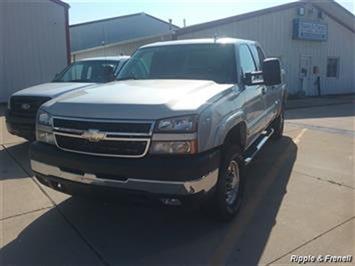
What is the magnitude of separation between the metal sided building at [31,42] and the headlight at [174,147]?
13564 mm

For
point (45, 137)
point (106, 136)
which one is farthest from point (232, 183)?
point (45, 137)

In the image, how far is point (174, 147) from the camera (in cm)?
318

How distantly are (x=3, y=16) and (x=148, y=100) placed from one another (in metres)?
13.7

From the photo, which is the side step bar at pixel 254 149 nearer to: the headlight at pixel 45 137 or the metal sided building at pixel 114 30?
the headlight at pixel 45 137

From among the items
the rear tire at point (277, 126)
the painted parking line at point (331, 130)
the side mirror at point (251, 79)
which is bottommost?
the painted parking line at point (331, 130)

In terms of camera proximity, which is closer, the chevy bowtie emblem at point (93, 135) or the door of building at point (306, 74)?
the chevy bowtie emblem at point (93, 135)

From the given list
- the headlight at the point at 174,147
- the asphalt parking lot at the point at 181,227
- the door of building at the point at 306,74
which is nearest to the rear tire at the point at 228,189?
the asphalt parking lot at the point at 181,227

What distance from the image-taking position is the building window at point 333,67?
2258 centimetres

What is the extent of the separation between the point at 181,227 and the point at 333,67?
21862mm

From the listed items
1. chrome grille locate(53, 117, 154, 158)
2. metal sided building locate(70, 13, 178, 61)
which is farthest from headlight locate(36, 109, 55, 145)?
metal sided building locate(70, 13, 178, 61)

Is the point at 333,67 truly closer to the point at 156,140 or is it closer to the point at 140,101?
the point at 140,101

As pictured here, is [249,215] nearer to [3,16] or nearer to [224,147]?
[224,147]

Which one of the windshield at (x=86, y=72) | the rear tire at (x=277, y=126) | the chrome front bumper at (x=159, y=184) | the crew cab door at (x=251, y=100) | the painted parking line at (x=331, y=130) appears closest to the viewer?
the chrome front bumper at (x=159, y=184)

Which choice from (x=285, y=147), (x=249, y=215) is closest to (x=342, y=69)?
(x=285, y=147)
